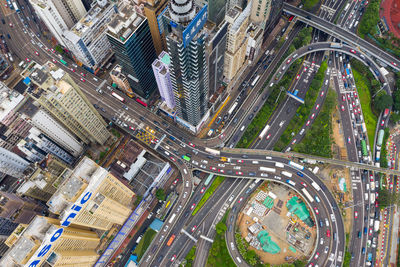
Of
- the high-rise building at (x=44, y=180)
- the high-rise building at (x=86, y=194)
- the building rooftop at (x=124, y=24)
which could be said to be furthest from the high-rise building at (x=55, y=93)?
the high-rise building at (x=86, y=194)

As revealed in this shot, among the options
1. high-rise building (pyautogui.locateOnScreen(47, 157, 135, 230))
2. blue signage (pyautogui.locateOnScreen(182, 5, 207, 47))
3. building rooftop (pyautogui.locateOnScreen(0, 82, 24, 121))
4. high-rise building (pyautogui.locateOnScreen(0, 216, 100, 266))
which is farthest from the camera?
building rooftop (pyautogui.locateOnScreen(0, 82, 24, 121))

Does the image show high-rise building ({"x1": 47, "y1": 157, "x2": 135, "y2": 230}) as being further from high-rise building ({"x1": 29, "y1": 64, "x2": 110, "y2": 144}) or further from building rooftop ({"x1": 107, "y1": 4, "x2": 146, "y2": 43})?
building rooftop ({"x1": 107, "y1": 4, "x2": 146, "y2": 43})

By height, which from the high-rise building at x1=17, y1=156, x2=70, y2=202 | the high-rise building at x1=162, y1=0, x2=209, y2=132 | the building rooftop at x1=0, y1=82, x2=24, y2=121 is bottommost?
the high-rise building at x1=17, y1=156, x2=70, y2=202

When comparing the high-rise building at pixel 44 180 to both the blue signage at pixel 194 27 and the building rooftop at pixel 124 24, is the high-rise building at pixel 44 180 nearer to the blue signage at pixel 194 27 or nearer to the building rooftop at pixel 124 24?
the building rooftop at pixel 124 24

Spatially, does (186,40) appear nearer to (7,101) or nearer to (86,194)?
(86,194)

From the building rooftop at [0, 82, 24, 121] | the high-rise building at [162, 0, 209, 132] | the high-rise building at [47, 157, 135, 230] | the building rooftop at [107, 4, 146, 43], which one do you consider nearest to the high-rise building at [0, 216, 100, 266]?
the high-rise building at [47, 157, 135, 230]

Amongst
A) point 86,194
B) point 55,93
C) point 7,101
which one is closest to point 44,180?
point 86,194

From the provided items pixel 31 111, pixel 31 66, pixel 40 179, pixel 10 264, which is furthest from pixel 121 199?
pixel 31 66
